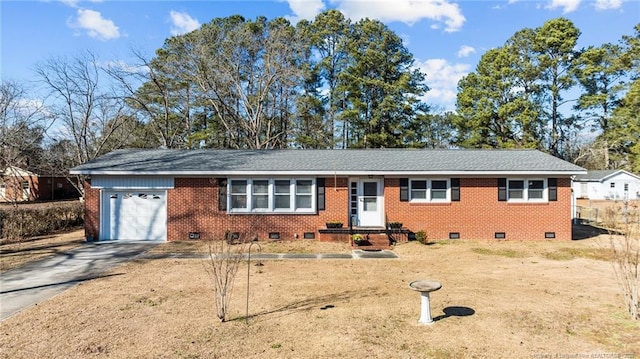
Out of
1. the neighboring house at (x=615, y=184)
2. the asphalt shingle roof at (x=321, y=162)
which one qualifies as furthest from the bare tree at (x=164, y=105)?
the neighboring house at (x=615, y=184)

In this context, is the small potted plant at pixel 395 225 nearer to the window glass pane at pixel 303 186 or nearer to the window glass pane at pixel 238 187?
the window glass pane at pixel 303 186

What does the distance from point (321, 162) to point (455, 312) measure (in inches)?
392

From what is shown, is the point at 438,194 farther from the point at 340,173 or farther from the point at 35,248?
the point at 35,248

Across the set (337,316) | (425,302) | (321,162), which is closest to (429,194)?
(321,162)

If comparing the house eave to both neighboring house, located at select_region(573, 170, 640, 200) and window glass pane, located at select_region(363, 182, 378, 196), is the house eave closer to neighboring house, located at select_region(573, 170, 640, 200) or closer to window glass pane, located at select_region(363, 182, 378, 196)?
window glass pane, located at select_region(363, 182, 378, 196)

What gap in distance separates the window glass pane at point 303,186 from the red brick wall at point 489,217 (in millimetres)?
3633

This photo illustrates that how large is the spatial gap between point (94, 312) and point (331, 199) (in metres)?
9.76

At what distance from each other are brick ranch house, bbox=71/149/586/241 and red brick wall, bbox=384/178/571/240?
1.6 inches

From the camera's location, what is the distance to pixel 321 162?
16.0 metres

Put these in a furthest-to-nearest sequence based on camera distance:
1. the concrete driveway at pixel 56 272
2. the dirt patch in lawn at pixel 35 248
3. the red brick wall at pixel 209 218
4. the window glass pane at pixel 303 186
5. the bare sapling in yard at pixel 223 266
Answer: the window glass pane at pixel 303 186
the red brick wall at pixel 209 218
the dirt patch in lawn at pixel 35 248
the concrete driveway at pixel 56 272
the bare sapling in yard at pixel 223 266

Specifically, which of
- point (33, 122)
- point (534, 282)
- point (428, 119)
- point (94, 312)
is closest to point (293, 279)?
point (94, 312)

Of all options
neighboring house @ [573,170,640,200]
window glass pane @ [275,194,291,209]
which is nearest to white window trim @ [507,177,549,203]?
window glass pane @ [275,194,291,209]

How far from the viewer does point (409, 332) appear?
5898mm

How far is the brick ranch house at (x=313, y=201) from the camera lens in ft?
49.1
